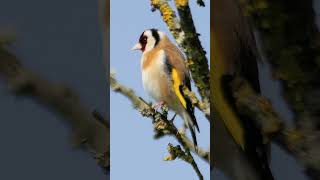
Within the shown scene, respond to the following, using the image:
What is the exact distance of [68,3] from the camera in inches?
18.3

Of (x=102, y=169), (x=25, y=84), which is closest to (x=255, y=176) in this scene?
(x=102, y=169)

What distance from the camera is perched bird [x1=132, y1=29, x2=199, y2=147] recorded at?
0.77 metres

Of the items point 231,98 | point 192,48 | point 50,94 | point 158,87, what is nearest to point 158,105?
point 158,87

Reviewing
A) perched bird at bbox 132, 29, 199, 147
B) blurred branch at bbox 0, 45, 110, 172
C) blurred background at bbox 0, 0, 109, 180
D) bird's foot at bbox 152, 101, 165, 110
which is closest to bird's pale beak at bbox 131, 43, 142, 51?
perched bird at bbox 132, 29, 199, 147

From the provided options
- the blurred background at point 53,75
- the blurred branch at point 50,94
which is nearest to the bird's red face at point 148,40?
the blurred background at point 53,75

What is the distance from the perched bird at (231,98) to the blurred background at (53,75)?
0.48 ft

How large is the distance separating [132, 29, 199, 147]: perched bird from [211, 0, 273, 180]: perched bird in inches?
5.6

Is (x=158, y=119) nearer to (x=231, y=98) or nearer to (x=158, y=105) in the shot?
(x=158, y=105)

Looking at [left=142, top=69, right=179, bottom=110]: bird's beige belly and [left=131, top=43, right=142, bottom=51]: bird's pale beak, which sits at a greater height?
[left=131, top=43, right=142, bottom=51]: bird's pale beak

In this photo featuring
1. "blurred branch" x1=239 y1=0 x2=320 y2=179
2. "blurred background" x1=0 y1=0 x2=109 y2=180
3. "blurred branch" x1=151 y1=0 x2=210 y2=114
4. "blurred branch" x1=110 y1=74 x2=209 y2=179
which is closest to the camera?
"blurred branch" x1=239 y1=0 x2=320 y2=179

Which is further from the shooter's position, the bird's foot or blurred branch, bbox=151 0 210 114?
the bird's foot

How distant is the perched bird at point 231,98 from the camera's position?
448 mm

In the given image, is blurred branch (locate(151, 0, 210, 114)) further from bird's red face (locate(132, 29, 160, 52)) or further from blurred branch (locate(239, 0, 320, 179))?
blurred branch (locate(239, 0, 320, 179))

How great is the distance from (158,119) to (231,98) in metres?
0.29
